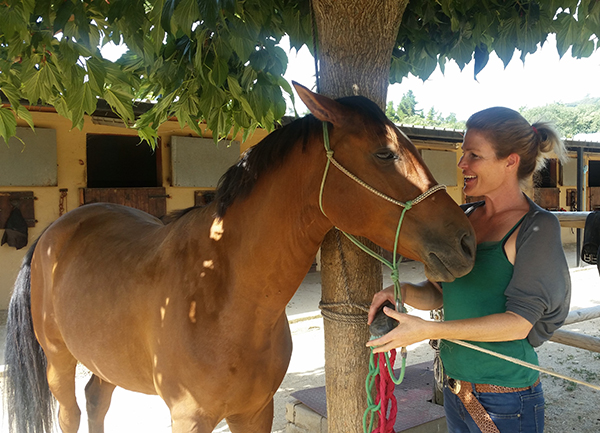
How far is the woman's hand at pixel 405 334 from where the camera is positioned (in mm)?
1384

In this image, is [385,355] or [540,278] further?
[385,355]

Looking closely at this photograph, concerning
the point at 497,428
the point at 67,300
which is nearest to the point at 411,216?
the point at 497,428

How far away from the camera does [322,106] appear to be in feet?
5.00

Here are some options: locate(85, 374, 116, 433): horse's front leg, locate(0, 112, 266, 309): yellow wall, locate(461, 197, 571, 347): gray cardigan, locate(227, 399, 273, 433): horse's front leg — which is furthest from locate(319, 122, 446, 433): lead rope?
locate(0, 112, 266, 309): yellow wall

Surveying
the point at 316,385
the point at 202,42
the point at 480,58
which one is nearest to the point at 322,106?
the point at 202,42

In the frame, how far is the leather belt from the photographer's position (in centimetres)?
150

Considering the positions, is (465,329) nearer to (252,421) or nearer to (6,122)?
(252,421)

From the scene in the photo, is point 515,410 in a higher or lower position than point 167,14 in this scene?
lower

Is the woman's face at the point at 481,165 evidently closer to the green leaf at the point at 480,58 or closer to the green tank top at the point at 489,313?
the green tank top at the point at 489,313

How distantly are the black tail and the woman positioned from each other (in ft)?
8.39

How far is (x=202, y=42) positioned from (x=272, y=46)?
405mm

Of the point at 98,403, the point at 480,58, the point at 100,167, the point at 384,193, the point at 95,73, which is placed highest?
the point at 480,58

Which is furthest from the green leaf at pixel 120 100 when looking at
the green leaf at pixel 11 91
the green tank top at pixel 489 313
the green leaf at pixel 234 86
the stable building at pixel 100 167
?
the stable building at pixel 100 167

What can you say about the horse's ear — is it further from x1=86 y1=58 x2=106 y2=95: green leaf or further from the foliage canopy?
x1=86 y1=58 x2=106 y2=95: green leaf
